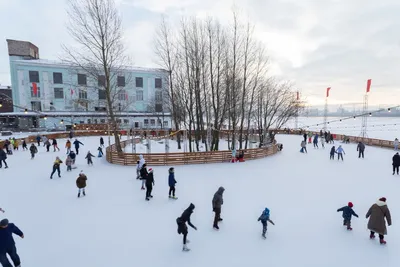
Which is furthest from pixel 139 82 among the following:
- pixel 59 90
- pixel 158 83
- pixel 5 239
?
pixel 5 239

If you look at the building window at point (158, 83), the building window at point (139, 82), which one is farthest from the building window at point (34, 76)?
the building window at point (158, 83)

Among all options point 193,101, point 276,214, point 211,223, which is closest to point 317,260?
point 276,214

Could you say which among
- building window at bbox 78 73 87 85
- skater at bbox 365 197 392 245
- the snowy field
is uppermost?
building window at bbox 78 73 87 85

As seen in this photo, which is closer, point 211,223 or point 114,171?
point 211,223

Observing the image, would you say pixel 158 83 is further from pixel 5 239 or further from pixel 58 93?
pixel 5 239

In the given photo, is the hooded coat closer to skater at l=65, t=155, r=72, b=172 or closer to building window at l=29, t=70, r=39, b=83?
skater at l=65, t=155, r=72, b=172

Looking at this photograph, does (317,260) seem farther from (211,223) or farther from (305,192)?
(305,192)

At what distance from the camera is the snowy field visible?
17.9ft

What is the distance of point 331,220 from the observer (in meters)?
7.31

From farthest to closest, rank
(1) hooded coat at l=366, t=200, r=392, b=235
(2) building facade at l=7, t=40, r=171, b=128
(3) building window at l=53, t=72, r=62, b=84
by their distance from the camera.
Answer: (3) building window at l=53, t=72, r=62, b=84
(2) building facade at l=7, t=40, r=171, b=128
(1) hooded coat at l=366, t=200, r=392, b=235

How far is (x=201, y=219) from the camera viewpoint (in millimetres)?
7391

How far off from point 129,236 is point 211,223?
8.34 ft

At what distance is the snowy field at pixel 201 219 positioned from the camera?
5.46 metres

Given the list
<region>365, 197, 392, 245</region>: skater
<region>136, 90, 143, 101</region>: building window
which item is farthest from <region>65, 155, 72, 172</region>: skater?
<region>136, 90, 143, 101</region>: building window
